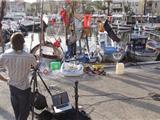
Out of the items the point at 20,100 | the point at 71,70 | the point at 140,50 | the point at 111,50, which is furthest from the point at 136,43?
the point at 20,100

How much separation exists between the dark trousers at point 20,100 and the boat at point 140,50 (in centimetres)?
1008

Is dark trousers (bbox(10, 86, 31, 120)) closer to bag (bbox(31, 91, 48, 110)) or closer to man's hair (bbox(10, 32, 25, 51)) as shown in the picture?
man's hair (bbox(10, 32, 25, 51))

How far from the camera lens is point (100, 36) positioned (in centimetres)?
1573

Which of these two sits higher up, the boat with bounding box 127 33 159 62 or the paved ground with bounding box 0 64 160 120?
the boat with bounding box 127 33 159 62

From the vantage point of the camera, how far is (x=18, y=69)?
18.6 feet

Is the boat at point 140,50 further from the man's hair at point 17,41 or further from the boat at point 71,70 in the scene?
the man's hair at point 17,41

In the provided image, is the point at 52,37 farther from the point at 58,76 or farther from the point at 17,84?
the point at 17,84

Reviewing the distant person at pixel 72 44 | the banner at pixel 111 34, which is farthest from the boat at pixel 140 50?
the distant person at pixel 72 44

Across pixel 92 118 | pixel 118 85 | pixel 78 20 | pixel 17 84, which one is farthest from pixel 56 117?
pixel 78 20

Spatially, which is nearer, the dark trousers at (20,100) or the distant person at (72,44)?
the dark trousers at (20,100)

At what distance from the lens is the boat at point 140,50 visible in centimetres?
1555

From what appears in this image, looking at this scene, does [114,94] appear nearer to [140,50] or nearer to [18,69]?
[18,69]

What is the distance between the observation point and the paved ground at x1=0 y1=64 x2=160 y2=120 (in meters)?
7.90

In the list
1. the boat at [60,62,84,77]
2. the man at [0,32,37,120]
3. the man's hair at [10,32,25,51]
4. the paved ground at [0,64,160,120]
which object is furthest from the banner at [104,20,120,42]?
the man's hair at [10,32,25,51]
